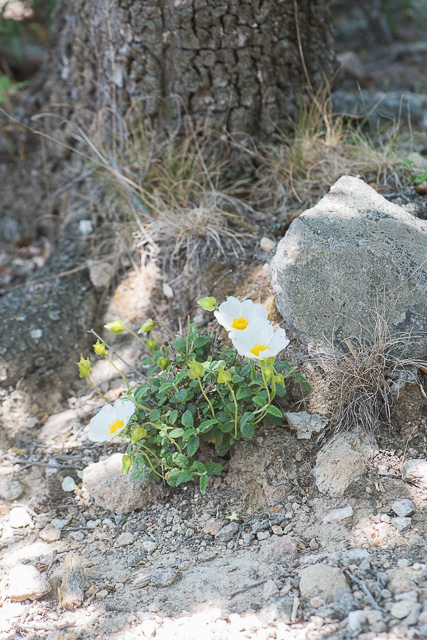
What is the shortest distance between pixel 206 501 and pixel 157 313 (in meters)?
1.11

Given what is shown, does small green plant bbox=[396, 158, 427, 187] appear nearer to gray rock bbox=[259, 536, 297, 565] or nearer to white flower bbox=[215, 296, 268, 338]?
white flower bbox=[215, 296, 268, 338]

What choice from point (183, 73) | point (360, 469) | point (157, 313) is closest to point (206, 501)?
point (360, 469)

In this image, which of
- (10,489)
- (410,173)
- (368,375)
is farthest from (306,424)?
(410,173)

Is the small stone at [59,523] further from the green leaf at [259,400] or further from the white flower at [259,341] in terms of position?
the white flower at [259,341]

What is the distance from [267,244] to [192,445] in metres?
1.19

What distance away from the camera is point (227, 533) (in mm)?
1999

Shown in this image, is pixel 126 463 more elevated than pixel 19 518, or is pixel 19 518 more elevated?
pixel 126 463

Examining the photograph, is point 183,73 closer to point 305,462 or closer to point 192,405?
point 192,405

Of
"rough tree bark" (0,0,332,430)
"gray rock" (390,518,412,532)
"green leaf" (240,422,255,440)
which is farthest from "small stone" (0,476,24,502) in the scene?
"gray rock" (390,518,412,532)

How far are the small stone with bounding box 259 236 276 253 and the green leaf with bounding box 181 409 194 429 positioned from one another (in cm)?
106

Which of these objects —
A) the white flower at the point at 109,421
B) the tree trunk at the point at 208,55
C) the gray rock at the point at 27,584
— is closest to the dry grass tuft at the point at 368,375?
the white flower at the point at 109,421

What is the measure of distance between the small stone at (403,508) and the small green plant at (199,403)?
0.50 metres

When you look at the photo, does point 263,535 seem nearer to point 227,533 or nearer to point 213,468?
point 227,533

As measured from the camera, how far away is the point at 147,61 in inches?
123
